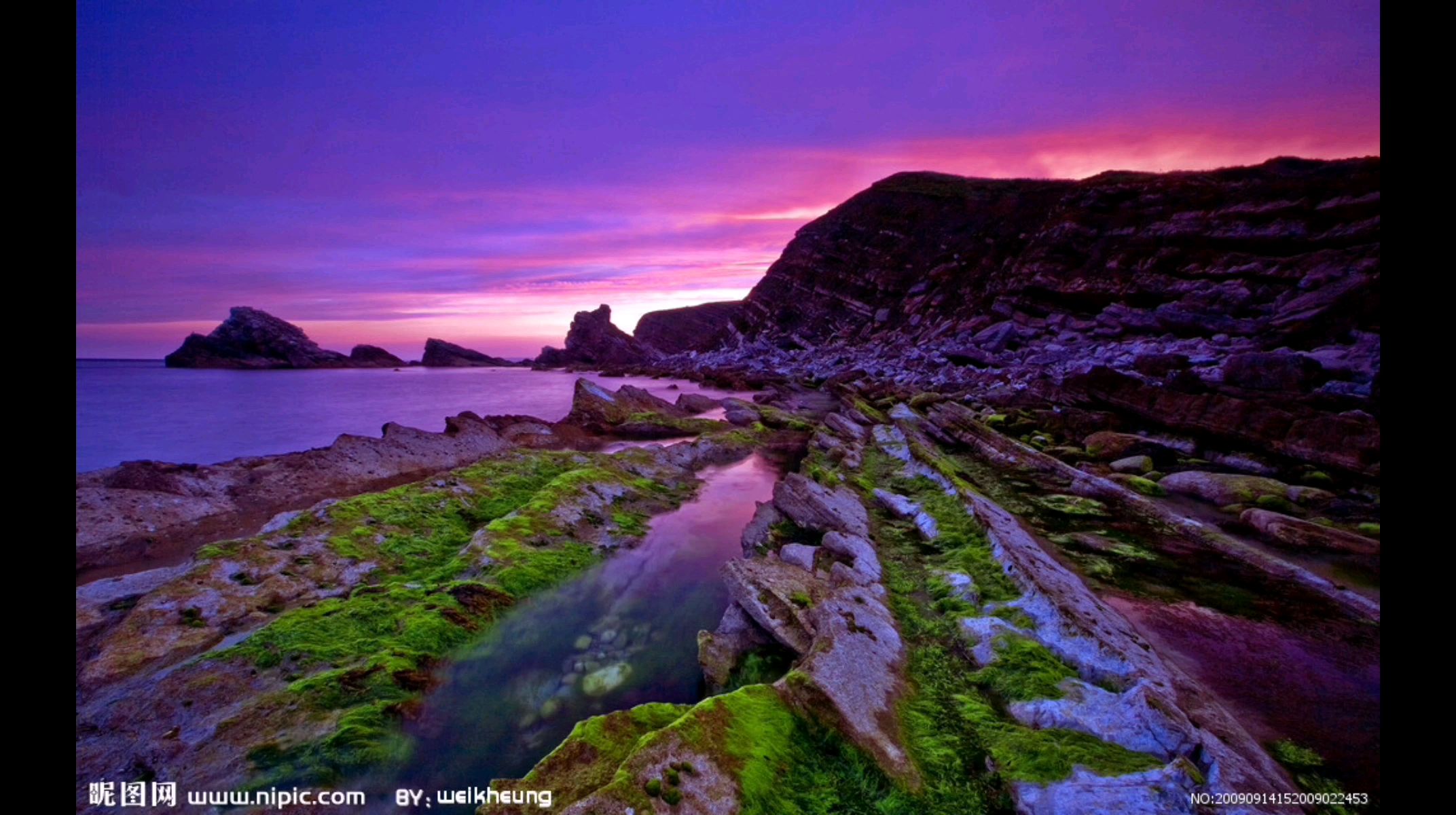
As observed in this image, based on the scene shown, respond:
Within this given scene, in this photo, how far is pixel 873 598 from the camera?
6566mm

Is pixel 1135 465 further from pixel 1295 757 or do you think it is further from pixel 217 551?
pixel 217 551

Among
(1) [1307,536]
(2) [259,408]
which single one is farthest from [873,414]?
(2) [259,408]

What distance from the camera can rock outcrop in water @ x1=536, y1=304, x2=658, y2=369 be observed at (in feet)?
354

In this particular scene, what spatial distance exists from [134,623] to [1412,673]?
10.9 m

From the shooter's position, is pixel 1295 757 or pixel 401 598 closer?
pixel 1295 757

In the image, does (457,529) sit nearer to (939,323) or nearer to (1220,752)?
(1220,752)

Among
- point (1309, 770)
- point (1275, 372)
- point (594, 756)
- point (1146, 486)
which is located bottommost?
point (1309, 770)

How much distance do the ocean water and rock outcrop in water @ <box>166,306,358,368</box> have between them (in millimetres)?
6839

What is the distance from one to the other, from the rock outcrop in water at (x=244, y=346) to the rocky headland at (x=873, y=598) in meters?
77.3

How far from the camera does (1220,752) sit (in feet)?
13.2

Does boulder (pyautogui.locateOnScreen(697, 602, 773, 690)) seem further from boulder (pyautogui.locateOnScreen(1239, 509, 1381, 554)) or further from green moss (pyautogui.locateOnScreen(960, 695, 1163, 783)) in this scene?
boulder (pyautogui.locateOnScreen(1239, 509, 1381, 554))

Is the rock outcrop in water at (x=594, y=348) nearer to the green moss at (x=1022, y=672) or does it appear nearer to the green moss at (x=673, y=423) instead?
the green moss at (x=673, y=423)

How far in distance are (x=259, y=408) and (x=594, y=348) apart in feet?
259

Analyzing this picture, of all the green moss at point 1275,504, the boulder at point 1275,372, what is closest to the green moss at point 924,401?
the boulder at point 1275,372
